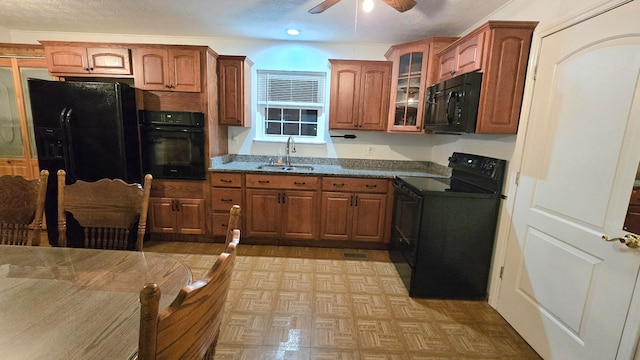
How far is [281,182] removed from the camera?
10.3 feet

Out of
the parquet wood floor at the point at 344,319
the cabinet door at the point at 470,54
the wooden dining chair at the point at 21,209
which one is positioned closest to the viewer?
the wooden dining chair at the point at 21,209

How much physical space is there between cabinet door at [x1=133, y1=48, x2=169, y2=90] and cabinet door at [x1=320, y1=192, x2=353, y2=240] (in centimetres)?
212

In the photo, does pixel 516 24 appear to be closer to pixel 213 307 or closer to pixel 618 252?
pixel 618 252

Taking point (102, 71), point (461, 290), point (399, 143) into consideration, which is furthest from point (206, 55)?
point (461, 290)

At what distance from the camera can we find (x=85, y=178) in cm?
287

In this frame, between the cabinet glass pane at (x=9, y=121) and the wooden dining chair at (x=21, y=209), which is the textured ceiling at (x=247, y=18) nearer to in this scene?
the cabinet glass pane at (x=9, y=121)

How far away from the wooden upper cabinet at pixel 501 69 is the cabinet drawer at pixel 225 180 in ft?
7.81

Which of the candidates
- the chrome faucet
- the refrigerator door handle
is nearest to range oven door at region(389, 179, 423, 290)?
the chrome faucet

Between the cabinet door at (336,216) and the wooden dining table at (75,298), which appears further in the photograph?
the cabinet door at (336,216)

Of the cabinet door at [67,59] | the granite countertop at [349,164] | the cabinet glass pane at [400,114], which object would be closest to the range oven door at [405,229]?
the granite countertop at [349,164]

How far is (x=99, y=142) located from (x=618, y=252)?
3.99m

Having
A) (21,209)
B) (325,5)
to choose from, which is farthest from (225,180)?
(325,5)

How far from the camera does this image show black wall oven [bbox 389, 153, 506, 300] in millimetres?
2248

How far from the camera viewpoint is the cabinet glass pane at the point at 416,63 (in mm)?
2980
